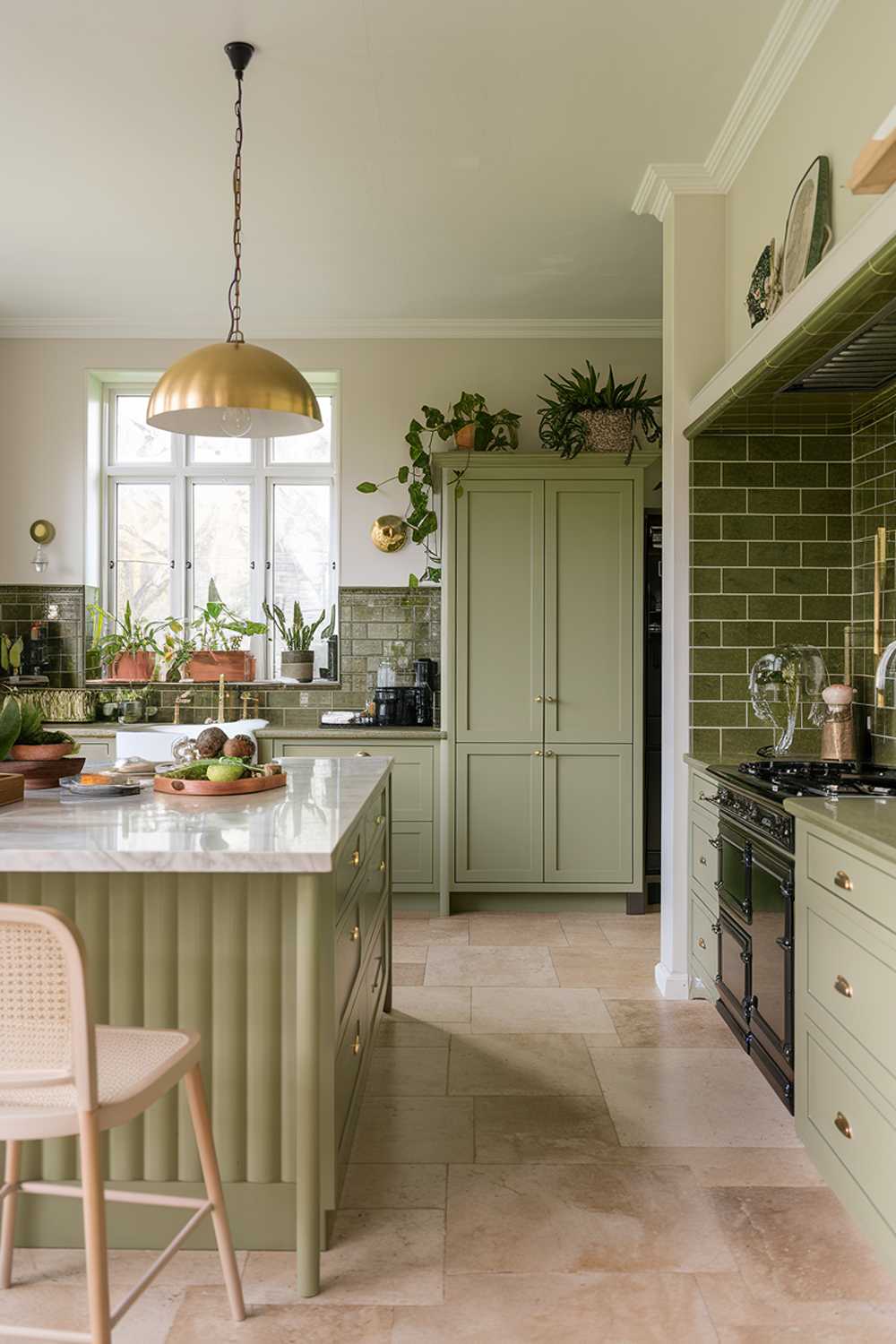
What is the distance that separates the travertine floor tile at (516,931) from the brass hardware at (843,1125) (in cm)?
229

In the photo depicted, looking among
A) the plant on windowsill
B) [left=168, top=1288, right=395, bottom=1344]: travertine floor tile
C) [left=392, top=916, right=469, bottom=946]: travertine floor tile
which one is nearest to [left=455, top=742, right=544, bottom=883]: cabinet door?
[left=392, top=916, right=469, bottom=946]: travertine floor tile

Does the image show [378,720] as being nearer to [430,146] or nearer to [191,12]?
[430,146]

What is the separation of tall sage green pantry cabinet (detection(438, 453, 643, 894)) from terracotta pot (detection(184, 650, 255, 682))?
1.25 metres

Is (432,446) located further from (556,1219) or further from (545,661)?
(556,1219)

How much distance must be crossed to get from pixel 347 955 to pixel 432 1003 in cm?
152

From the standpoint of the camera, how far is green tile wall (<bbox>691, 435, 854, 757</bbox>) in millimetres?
3789

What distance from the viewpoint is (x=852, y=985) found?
86.0 inches

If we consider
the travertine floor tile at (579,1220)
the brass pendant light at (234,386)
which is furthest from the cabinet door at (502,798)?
the travertine floor tile at (579,1220)

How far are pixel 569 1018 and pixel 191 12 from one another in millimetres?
3303

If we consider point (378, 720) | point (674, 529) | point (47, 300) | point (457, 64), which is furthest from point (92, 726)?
point (457, 64)

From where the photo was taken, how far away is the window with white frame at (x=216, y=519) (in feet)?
18.9

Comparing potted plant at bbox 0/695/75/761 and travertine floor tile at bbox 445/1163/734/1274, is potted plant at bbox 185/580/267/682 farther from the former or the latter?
travertine floor tile at bbox 445/1163/734/1274

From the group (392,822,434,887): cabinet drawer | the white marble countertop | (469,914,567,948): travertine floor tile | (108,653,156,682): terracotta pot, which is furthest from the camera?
(108,653,156,682): terracotta pot

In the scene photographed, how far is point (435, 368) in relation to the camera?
18.2ft
